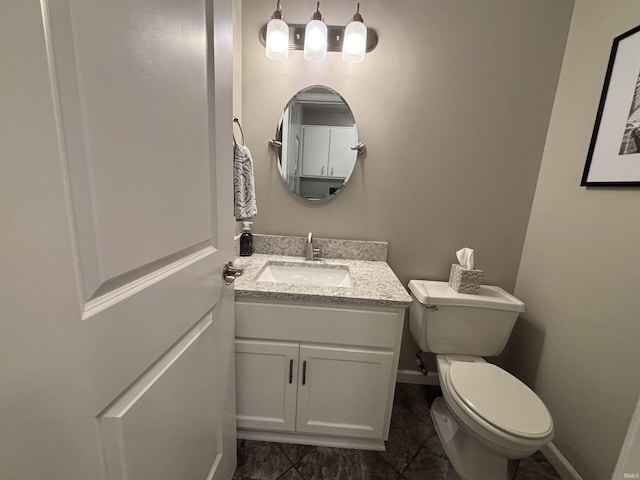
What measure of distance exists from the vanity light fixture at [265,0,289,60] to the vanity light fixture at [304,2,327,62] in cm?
10

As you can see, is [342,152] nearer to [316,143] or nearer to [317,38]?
[316,143]

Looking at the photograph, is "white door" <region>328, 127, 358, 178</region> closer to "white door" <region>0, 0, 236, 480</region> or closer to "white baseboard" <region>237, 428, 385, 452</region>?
"white door" <region>0, 0, 236, 480</region>

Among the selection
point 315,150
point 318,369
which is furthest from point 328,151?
point 318,369

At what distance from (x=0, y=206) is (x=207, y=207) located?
435 millimetres

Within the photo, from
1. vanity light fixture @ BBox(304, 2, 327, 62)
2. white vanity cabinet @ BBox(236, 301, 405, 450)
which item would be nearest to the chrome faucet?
white vanity cabinet @ BBox(236, 301, 405, 450)

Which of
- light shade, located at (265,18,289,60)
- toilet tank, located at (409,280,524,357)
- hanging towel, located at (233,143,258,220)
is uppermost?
light shade, located at (265,18,289,60)

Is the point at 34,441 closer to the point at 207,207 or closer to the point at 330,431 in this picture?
the point at 207,207

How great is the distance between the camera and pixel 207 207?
0.71 metres

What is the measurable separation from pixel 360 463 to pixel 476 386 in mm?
628

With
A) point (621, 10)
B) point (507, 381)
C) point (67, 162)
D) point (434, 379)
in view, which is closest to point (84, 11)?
point (67, 162)

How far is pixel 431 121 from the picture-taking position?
1402 millimetres

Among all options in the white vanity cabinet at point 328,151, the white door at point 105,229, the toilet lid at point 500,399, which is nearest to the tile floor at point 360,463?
the toilet lid at point 500,399

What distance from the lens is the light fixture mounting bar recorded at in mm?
1326

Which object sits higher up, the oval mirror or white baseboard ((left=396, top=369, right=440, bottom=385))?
the oval mirror
